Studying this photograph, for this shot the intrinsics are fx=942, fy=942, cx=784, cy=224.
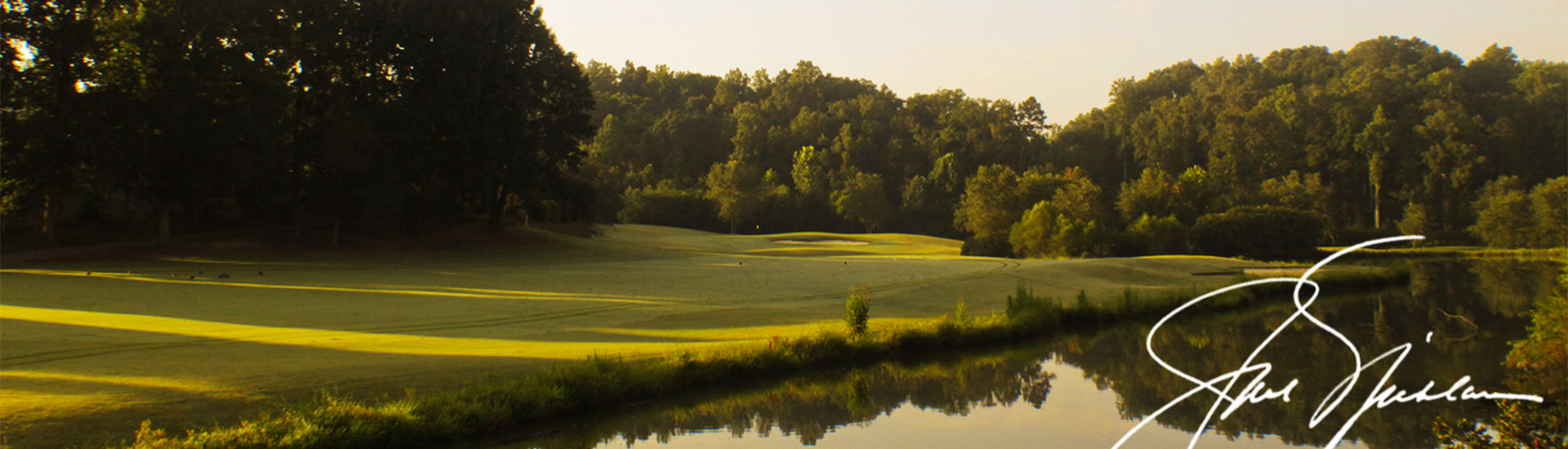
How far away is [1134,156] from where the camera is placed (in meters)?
102

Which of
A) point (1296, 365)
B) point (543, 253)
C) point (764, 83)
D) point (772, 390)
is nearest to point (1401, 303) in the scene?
point (1296, 365)

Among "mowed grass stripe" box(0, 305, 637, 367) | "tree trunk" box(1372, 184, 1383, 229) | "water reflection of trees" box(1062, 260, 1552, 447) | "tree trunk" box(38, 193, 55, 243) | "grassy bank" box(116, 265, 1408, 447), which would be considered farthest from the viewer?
"tree trunk" box(1372, 184, 1383, 229)

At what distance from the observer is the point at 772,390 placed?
14.1 meters

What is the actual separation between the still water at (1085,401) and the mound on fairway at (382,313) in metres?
2.58

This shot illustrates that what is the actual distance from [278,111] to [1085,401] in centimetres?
3141

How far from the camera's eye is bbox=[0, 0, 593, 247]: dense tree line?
30.6 meters

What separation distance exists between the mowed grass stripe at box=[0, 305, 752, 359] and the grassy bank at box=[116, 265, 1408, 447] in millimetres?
1192

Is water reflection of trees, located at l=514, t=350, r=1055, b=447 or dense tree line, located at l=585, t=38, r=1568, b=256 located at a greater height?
dense tree line, located at l=585, t=38, r=1568, b=256

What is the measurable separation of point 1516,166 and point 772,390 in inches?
3534

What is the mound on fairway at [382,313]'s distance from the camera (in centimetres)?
1143
